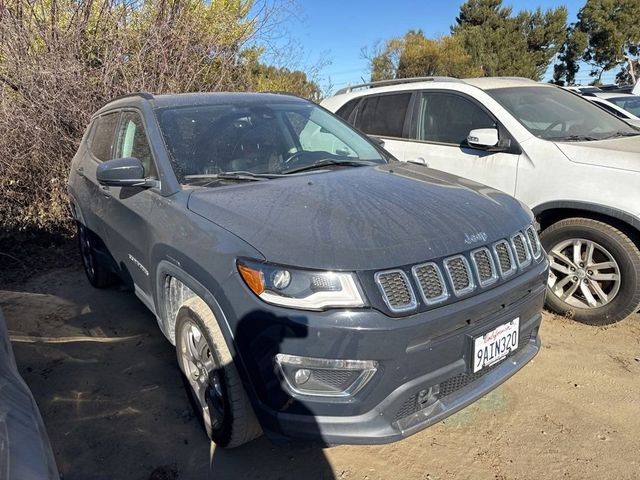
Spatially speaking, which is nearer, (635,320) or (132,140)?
(132,140)

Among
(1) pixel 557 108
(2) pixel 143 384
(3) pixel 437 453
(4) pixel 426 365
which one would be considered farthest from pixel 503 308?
(1) pixel 557 108

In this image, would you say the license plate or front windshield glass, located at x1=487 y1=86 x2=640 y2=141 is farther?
front windshield glass, located at x1=487 y1=86 x2=640 y2=141

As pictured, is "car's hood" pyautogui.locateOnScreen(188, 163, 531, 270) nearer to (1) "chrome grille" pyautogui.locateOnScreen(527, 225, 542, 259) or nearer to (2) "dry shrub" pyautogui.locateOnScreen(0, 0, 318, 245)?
(1) "chrome grille" pyautogui.locateOnScreen(527, 225, 542, 259)

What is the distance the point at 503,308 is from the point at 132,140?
2.53 meters

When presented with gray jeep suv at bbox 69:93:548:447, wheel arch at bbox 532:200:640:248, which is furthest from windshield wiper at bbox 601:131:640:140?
gray jeep suv at bbox 69:93:548:447

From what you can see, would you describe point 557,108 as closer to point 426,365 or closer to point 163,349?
point 426,365

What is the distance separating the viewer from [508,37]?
33719 mm

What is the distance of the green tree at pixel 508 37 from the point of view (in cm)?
3256

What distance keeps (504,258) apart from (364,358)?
900 mm

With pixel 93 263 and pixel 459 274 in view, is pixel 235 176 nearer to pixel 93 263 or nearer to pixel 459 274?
pixel 459 274

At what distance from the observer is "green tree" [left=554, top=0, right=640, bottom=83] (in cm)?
3259

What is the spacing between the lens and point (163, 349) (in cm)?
346

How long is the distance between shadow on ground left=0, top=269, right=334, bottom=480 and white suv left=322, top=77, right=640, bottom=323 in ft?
7.95

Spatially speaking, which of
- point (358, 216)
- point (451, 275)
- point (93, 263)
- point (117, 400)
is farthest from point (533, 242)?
point (93, 263)
